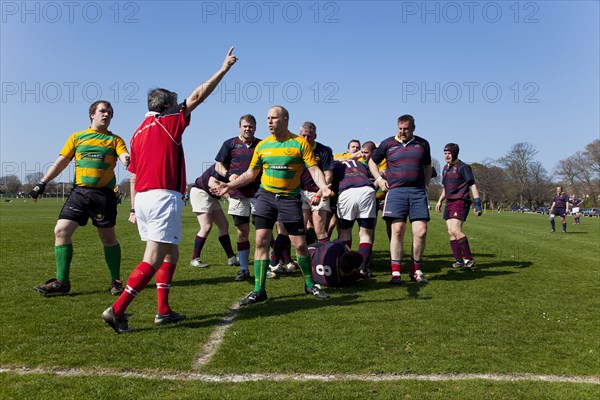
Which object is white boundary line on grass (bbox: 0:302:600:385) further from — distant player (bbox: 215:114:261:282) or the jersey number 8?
distant player (bbox: 215:114:261:282)

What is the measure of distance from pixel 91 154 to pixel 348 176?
3.69 m

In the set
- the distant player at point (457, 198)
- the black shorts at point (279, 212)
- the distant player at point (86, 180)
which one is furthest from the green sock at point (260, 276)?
the distant player at point (457, 198)

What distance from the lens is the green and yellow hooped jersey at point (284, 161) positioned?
5566mm

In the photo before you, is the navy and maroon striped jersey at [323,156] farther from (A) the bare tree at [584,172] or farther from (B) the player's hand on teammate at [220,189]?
(A) the bare tree at [584,172]

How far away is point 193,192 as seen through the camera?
8.49 m

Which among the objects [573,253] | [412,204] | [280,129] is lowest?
[573,253]

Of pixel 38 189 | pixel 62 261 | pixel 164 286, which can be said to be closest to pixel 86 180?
pixel 38 189

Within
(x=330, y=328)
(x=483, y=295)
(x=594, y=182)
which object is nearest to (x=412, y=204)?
(x=483, y=295)

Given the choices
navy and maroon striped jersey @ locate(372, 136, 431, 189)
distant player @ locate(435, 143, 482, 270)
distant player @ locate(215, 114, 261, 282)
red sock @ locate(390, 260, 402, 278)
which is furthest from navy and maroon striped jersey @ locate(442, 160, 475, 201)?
distant player @ locate(215, 114, 261, 282)

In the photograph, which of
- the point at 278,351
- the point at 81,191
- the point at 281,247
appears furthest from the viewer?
the point at 281,247

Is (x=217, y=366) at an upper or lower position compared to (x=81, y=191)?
lower

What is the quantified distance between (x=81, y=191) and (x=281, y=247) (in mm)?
3100

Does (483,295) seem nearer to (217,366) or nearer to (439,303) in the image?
(439,303)

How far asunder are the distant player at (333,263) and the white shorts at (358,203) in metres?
0.84
